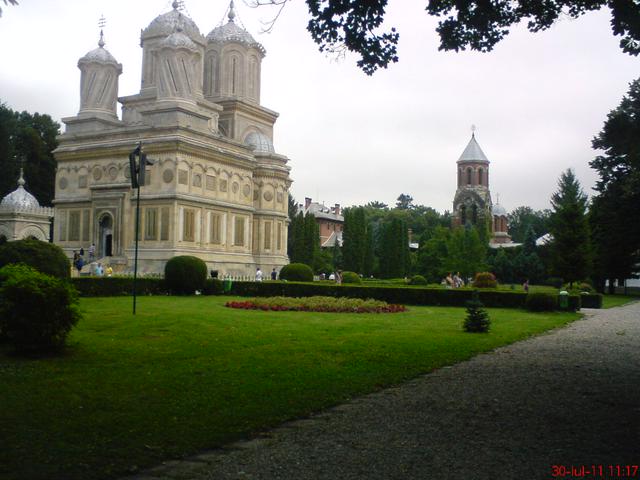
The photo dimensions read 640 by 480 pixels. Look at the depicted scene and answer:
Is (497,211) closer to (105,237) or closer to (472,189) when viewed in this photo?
(472,189)

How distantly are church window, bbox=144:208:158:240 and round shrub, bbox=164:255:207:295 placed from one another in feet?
31.7

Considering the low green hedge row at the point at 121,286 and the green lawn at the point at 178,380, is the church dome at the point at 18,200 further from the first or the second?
A: the green lawn at the point at 178,380

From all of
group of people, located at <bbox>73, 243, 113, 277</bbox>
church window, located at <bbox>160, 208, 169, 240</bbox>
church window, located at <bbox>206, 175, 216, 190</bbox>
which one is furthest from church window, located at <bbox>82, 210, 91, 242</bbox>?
church window, located at <bbox>206, 175, 216, 190</bbox>

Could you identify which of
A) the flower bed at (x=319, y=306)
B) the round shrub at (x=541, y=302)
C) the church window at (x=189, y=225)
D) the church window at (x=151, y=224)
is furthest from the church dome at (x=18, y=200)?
the round shrub at (x=541, y=302)

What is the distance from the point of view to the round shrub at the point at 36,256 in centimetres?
1903

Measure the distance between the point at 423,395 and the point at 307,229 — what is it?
175 ft

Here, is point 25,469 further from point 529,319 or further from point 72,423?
point 529,319

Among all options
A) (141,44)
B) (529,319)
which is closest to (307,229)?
(141,44)

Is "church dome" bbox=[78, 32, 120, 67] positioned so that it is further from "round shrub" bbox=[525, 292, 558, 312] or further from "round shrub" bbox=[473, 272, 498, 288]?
"round shrub" bbox=[525, 292, 558, 312]

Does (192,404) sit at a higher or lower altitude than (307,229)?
lower

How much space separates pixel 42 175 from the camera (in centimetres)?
5606

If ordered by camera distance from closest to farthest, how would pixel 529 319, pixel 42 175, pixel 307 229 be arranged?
pixel 529 319
pixel 42 175
pixel 307 229

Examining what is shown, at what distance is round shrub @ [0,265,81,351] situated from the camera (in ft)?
36.7

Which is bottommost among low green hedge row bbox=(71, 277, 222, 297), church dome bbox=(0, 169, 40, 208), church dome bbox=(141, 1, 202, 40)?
low green hedge row bbox=(71, 277, 222, 297)
